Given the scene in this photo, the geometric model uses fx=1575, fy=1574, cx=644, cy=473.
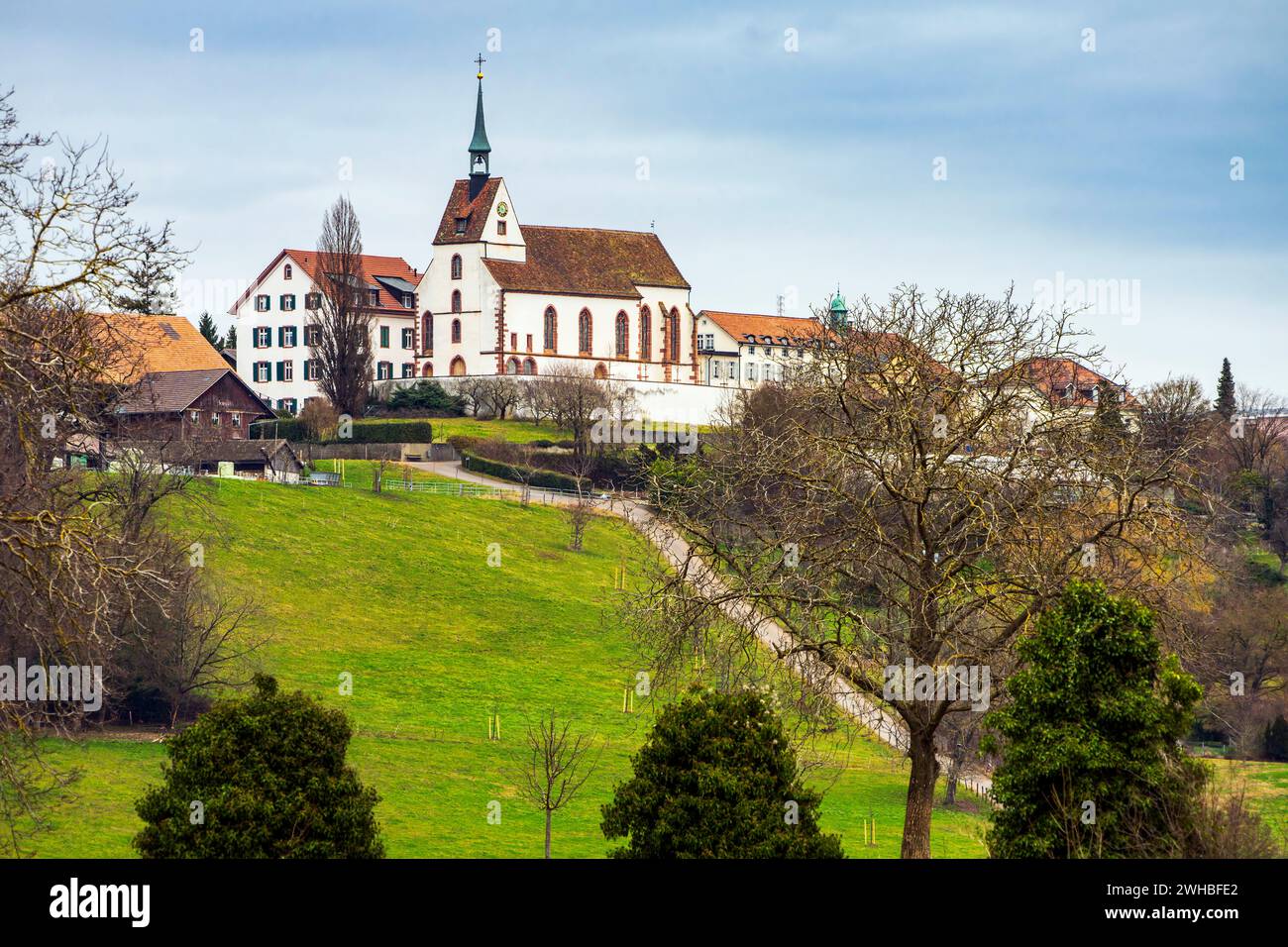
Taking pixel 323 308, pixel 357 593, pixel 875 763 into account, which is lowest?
pixel 875 763

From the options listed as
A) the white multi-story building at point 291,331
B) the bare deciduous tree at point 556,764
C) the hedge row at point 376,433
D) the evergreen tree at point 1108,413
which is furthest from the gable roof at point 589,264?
the evergreen tree at point 1108,413

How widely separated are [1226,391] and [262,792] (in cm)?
9480

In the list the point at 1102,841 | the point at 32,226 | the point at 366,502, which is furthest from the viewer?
the point at 366,502

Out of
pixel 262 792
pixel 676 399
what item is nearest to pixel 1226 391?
pixel 676 399

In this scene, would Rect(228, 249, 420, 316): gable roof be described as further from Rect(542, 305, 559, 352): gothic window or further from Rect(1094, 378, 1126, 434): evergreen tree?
Rect(1094, 378, 1126, 434): evergreen tree

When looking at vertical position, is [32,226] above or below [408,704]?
above

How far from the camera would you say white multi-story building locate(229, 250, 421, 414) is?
110438mm

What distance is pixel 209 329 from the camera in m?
124

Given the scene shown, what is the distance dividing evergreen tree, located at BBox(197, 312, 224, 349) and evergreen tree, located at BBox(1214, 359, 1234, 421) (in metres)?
73.9

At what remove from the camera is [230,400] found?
83.8m

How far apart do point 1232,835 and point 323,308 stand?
3442 inches

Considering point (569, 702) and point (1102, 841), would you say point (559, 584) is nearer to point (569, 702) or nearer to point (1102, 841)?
point (569, 702)

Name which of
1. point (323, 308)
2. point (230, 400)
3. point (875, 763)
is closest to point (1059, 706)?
point (875, 763)

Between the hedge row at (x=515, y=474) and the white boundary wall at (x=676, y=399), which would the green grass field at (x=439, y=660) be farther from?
the white boundary wall at (x=676, y=399)
